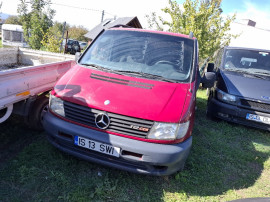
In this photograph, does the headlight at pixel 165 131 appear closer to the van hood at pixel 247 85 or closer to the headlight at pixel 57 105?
the headlight at pixel 57 105

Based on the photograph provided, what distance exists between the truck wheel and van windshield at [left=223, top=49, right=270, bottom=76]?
431 centimetres

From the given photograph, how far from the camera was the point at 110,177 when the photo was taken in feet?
8.89

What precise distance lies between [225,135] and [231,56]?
87.3 inches

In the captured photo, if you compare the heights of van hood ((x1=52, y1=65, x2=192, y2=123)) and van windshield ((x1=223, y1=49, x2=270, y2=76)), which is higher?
van windshield ((x1=223, y1=49, x2=270, y2=76))

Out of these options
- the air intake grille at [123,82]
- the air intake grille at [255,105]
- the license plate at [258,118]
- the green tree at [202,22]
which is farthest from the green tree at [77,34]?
the air intake grille at [123,82]

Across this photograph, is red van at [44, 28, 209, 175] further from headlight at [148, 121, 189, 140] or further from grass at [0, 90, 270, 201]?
grass at [0, 90, 270, 201]

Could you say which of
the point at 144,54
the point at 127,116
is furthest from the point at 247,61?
the point at 127,116

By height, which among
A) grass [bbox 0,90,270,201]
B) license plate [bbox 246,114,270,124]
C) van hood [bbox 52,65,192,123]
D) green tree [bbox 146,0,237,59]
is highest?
green tree [bbox 146,0,237,59]

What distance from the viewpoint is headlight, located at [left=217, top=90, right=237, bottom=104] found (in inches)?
176

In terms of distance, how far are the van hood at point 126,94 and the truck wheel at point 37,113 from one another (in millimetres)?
876

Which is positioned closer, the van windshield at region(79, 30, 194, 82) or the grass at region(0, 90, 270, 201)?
the grass at region(0, 90, 270, 201)

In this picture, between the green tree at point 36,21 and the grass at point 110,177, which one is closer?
the grass at point 110,177

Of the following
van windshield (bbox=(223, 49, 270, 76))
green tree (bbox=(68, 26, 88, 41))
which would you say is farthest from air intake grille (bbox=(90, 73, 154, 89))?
green tree (bbox=(68, 26, 88, 41))

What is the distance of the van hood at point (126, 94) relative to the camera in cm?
229
